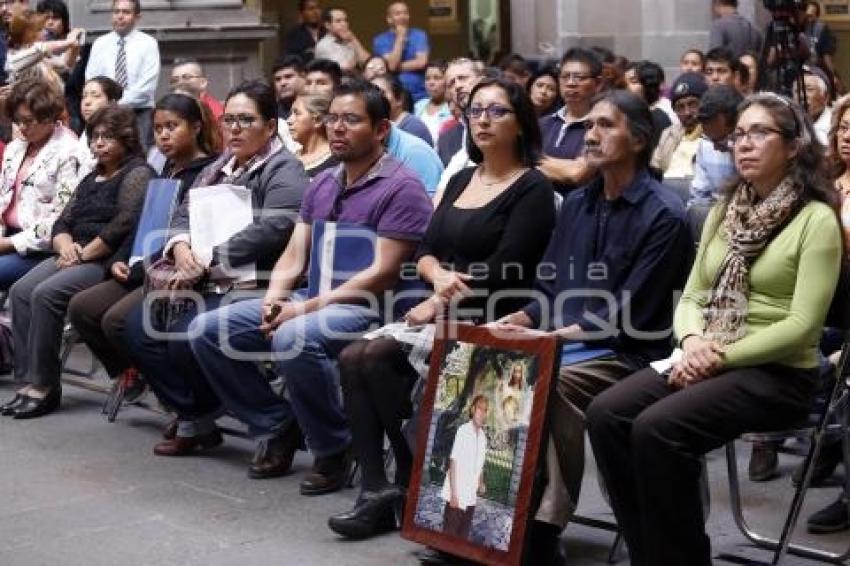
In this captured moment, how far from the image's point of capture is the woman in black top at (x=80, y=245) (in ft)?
30.5

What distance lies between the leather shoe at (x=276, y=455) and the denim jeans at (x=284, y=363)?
5 cm

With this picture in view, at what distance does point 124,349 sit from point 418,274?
205cm

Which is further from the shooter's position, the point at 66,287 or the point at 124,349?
the point at 66,287

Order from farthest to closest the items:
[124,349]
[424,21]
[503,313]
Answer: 1. [424,21]
2. [124,349]
3. [503,313]

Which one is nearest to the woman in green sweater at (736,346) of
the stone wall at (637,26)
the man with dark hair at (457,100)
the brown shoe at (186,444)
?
the brown shoe at (186,444)

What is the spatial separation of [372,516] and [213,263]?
73.5 inches

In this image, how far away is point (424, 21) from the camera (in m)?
22.4

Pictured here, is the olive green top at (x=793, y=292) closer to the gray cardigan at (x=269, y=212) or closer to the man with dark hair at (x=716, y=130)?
the gray cardigan at (x=269, y=212)

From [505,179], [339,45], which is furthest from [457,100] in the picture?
[339,45]

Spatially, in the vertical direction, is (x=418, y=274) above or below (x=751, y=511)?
above

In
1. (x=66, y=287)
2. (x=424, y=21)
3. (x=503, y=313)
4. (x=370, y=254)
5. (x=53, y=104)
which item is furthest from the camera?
(x=424, y=21)

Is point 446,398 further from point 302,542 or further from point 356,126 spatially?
point 356,126

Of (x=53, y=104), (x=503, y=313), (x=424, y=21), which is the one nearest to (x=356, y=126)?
(x=503, y=313)

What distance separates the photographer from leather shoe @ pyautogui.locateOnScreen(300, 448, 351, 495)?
756 centimetres
